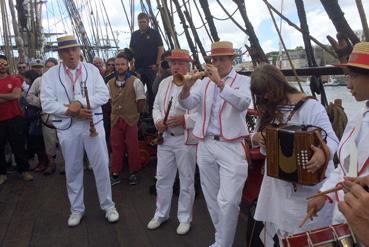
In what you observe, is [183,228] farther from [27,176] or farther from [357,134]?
[27,176]

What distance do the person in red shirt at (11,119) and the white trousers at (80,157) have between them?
5.62ft

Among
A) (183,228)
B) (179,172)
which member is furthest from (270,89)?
(183,228)

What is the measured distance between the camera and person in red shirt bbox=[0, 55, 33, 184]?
4922 millimetres

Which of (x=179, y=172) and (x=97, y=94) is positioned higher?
(x=97, y=94)

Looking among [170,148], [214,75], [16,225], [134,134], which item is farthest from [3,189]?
[214,75]

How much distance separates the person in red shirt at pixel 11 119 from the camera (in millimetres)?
4922

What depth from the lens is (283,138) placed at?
2.06 meters

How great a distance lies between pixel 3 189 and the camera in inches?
193

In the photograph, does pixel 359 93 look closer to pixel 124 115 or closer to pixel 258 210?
pixel 258 210

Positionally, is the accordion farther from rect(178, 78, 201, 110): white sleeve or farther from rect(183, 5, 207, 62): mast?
rect(183, 5, 207, 62): mast

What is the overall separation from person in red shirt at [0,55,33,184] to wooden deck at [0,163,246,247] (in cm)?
39

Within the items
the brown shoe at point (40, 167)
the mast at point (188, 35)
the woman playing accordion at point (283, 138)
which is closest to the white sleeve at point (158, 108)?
the woman playing accordion at point (283, 138)

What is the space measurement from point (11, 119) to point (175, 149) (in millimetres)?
2609

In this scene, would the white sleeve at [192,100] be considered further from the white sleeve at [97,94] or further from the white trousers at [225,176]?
the white sleeve at [97,94]
